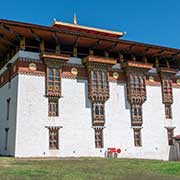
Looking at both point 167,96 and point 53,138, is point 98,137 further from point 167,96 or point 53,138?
point 167,96

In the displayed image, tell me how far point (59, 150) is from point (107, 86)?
7.01 m

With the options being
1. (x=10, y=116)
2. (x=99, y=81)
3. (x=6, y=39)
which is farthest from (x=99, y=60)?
(x=10, y=116)

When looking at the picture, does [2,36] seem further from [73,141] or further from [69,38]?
[73,141]

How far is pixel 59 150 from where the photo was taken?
76.9 feet

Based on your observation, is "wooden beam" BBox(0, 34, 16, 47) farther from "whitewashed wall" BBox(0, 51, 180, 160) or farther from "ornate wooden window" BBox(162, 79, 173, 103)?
"ornate wooden window" BBox(162, 79, 173, 103)

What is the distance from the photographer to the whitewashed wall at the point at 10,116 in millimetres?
23178

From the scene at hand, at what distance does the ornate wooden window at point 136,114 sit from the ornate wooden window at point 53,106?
724 cm

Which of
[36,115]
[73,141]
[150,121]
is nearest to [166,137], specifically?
[150,121]

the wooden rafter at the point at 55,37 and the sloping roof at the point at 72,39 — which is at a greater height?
the sloping roof at the point at 72,39

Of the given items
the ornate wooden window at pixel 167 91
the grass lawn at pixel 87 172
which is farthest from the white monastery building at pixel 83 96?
the grass lawn at pixel 87 172

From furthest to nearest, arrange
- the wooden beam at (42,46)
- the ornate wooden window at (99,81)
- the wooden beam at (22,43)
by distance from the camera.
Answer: the ornate wooden window at (99,81), the wooden beam at (42,46), the wooden beam at (22,43)

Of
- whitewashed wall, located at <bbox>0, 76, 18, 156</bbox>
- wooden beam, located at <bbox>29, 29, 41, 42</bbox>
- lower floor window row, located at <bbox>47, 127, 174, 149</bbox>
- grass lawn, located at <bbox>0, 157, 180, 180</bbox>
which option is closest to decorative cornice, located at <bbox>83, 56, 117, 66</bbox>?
wooden beam, located at <bbox>29, 29, 41, 42</bbox>

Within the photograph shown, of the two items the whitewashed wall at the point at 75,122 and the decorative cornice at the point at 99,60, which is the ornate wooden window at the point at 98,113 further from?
the decorative cornice at the point at 99,60

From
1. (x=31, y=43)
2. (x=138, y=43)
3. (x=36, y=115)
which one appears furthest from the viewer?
(x=138, y=43)
